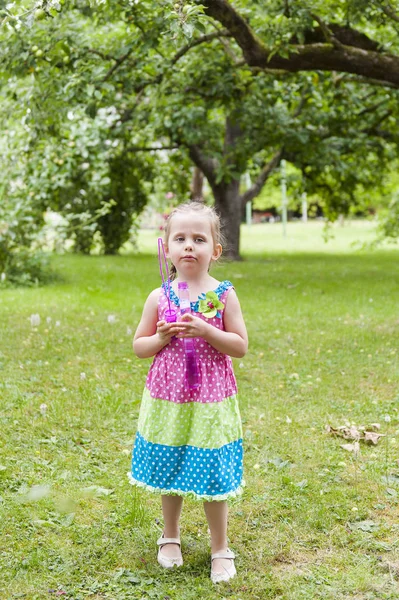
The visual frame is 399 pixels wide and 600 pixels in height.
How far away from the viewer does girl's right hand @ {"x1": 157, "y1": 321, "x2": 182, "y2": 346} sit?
2.89m

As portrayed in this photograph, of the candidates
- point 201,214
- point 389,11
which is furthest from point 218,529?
point 389,11

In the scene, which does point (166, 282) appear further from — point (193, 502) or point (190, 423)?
point (193, 502)

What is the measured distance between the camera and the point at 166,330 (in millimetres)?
2916

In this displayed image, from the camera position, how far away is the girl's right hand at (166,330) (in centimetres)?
289

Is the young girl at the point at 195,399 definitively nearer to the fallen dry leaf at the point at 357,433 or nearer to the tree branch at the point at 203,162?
the fallen dry leaf at the point at 357,433

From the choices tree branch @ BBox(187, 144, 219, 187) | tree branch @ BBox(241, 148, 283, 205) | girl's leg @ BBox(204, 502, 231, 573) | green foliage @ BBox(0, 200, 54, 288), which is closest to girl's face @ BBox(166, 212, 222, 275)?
girl's leg @ BBox(204, 502, 231, 573)

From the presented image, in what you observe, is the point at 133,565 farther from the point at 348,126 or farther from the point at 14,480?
the point at 348,126

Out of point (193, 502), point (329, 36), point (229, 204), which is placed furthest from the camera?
point (229, 204)

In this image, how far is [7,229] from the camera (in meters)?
11.3

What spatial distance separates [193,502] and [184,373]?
3.47 feet

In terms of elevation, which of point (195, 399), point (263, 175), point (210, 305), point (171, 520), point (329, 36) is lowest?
point (171, 520)

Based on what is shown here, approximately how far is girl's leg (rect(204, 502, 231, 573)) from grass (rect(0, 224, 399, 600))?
0.27 feet

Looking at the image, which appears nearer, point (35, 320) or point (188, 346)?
point (188, 346)

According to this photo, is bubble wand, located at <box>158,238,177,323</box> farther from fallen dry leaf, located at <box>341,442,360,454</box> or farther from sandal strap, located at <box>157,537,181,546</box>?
fallen dry leaf, located at <box>341,442,360,454</box>
